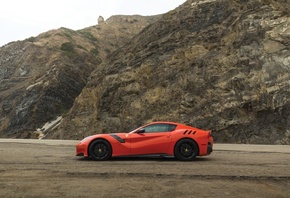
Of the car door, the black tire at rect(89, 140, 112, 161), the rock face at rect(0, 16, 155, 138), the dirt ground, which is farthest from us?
the rock face at rect(0, 16, 155, 138)

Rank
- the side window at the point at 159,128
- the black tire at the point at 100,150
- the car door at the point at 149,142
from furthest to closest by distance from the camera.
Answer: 1. the side window at the point at 159,128
2. the black tire at the point at 100,150
3. the car door at the point at 149,142

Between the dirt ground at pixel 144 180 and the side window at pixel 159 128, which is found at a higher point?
the side window at pixel 159 128

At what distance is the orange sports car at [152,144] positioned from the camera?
10406 mm

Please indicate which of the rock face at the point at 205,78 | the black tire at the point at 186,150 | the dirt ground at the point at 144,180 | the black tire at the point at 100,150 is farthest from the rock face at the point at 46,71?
the dirt ground at the point at 144,180

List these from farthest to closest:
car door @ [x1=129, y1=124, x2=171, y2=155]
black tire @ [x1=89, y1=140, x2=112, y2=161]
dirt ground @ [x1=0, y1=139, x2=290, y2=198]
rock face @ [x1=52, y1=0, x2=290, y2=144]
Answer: rock face @ [x1=52, y1=0, x2=290, y2=144] < black tire @ [x1=89, y1=140, x2=112, y2=161] < car door @ [x1=129, y1=124, x2=171, y2=155] < dirt ground @ [x1=0, y1=139, x2=290, y2=198]

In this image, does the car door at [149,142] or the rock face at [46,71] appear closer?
the car door at [149,142]

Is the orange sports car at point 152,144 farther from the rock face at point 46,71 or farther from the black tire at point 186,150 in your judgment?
the rock face at point 46,71

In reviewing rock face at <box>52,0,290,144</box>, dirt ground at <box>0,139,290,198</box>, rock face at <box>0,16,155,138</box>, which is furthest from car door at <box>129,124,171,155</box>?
rock face at <box>0,16,155,138</box>

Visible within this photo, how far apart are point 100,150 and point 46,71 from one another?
1583 inches

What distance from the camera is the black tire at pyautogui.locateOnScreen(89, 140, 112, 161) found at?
10.5 metres

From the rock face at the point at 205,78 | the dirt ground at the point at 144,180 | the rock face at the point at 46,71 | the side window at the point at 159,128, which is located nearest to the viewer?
the dirt ground at the point at 144,180

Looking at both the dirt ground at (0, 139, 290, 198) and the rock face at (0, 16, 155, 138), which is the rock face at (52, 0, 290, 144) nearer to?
the rock face at (0, 16, 155, 138)

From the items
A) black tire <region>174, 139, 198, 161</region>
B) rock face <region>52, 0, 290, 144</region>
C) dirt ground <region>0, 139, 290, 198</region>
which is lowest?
dirt ground <region>0, 139, 290, 198</region>

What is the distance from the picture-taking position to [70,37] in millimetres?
61500
